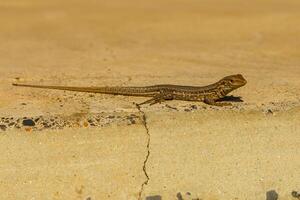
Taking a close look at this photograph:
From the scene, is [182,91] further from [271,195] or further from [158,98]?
[271,195]

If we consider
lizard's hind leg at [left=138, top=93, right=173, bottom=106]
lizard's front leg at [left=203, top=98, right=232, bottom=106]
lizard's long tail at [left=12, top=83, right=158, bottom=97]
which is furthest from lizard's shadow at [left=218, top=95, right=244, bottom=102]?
lizard's long tail at [left=12, top=83, right=158, bottom=97]

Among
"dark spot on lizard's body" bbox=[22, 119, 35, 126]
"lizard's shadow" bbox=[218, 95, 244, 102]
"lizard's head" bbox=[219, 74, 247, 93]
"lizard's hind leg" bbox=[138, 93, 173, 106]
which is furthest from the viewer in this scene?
"lizard's shadow" bbox=[218, 95, 244, 102]

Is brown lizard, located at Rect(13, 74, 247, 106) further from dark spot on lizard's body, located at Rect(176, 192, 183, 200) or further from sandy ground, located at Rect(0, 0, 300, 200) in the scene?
dark spot on lizard's body, located at Rect(176, 192, 183, 200)

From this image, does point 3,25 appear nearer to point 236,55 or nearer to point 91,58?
point 91,58

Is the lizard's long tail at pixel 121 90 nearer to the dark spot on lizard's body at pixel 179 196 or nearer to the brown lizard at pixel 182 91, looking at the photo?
the brown lizard at pixel 182 91

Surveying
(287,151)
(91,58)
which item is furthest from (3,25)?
(287,151)

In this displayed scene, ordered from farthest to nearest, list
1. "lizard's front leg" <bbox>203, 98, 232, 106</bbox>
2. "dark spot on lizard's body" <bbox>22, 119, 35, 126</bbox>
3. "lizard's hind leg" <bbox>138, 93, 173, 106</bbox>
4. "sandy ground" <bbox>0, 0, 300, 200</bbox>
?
"lizard's hind leg" <bbox>138, 93, 173, 106</bbox> < "lizard's front leg" <bbox>203, 98, 232, 106</bbox> < "dark spot on lizard's body" <bbox>22, 119, 35, 126</bbox> < "sandy ground" <bbox>0, 0, 300, 200</bbox>
